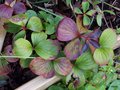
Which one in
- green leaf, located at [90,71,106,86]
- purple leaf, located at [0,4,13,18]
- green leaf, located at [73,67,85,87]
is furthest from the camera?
green leaf, located at [90,71,106,86]

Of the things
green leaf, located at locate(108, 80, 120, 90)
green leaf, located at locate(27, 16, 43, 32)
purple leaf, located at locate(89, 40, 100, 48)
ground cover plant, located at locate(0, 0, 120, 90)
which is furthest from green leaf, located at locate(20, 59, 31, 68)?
green leaf, located at locate(108, 80, 120, 90)

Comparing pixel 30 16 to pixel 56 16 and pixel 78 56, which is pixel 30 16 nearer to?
pixel 56 16

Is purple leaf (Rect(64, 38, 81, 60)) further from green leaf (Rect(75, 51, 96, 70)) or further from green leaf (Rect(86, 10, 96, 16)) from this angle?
green leaf (Rect(86, 10, 96, 16))

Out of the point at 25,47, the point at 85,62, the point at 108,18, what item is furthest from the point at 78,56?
the point at 108,18

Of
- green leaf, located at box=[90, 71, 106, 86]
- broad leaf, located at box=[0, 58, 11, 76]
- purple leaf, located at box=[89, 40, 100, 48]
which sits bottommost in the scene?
green leaf, located at box=[90, 71, 106, 86]

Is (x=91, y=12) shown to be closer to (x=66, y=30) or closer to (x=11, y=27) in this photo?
(x=66, y=30)

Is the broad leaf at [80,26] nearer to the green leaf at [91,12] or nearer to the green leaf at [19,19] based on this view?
the green leaf at [91,12]

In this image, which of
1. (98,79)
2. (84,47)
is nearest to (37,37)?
(84,47)
